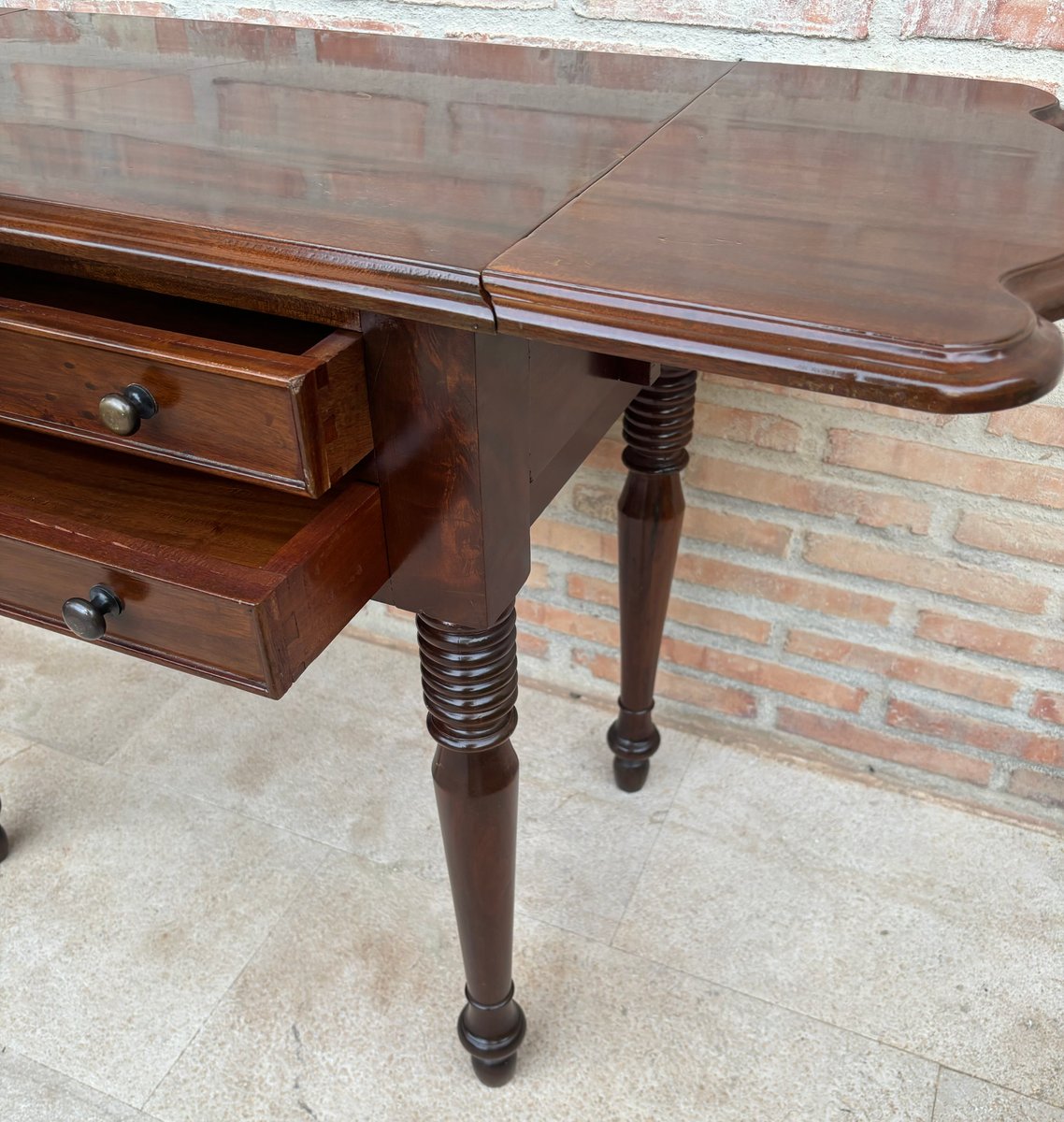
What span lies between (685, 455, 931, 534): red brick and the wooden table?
35 centimetres

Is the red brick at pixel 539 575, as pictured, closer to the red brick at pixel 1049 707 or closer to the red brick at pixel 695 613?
the red brick at pixel 695 613

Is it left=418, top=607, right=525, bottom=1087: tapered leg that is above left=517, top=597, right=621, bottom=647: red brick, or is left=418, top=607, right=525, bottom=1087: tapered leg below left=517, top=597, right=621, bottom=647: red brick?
above

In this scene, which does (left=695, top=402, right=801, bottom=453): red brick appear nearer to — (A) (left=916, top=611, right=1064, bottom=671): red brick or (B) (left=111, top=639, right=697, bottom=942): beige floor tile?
(A) (left=916, top=611, right=1064, bottom=671): red brick

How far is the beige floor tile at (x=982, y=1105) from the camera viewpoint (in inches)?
35.5

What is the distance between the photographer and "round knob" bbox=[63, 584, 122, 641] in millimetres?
596

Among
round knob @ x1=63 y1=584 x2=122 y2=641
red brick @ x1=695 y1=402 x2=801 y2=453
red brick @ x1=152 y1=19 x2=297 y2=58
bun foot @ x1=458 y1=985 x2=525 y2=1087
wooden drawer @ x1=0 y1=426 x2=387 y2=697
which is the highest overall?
red brick @ x1=152 y1=19 x2=297 y2=58

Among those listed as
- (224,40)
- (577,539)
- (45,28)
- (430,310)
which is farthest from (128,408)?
(577,539)

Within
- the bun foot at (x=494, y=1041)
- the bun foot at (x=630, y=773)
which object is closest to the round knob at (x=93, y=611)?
the bun foot at (x=494, y=1041)

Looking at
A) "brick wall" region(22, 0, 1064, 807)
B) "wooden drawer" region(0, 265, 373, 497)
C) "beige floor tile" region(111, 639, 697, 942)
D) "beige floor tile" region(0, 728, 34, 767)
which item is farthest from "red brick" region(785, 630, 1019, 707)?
"beige floor tile" region(0, 728, 34, 767)

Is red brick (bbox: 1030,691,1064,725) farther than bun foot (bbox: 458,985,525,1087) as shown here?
Yes

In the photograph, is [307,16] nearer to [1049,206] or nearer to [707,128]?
[707,128]

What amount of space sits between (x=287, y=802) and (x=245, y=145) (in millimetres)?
797

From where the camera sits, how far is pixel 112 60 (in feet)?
2.83

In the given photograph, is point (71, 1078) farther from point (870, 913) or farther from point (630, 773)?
point (870, 913)
